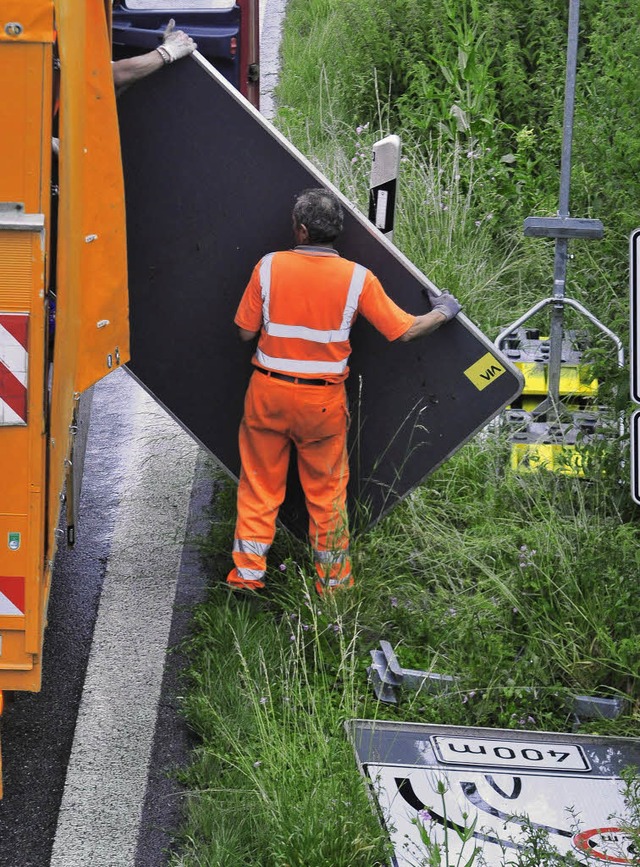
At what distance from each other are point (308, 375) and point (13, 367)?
1817 millimetres

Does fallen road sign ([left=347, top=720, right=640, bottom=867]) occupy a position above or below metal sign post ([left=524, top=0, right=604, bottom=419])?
below

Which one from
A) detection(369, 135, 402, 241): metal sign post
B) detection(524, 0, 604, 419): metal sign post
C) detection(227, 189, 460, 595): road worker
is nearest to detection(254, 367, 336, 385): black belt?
detection(227, 189, 460, 595): road worker

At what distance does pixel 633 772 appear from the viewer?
402cm

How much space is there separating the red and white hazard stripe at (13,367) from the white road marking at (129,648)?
1474mm

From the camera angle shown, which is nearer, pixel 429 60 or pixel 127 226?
pixel 127 226

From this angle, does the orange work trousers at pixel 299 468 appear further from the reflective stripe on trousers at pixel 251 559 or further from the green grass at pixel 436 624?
the green grass at pixel 436 624

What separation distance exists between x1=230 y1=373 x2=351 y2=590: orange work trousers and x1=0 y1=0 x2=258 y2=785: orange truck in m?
0.88

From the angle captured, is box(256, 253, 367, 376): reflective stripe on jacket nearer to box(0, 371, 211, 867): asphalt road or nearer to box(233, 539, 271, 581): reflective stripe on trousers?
box(233, 539, 271, 581): reflective stripe on trousers

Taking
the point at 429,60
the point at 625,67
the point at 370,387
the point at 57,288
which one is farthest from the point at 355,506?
the point at 429,60

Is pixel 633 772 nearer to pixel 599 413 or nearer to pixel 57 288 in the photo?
→ pixel 57 288

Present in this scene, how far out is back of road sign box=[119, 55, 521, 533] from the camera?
5.33 meters

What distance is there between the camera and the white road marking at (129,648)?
4449 millimetres

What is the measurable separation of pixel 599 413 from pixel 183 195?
2366 mm

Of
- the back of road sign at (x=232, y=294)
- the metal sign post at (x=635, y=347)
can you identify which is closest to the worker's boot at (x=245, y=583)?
the back of road sign at (x=232, y=294)
